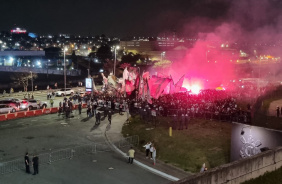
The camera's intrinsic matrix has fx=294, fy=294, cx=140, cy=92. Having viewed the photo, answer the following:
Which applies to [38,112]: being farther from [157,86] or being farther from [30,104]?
[157,86]

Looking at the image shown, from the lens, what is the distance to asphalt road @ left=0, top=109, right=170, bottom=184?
47.4 ft

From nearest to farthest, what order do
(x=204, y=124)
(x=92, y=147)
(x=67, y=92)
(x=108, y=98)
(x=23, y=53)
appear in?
(x=92, y=147)
(x=204, y=124)
(x=108, y=98)
(x=67, y=92)
(x=23, y=53)

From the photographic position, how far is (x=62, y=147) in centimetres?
Result: 1944

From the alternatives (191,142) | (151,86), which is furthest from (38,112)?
(191,142)

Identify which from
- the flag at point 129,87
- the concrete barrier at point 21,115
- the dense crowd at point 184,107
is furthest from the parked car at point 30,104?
the flag at point 129,87

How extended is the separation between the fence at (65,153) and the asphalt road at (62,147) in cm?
57

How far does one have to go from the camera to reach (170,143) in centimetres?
1991

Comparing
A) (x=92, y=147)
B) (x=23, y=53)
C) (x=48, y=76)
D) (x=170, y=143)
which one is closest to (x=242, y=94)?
(x=170, y=143)

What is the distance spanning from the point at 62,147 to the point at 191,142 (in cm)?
863

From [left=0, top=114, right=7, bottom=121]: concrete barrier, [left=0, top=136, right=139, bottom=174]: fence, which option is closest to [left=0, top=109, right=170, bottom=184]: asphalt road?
[left=0, top=136, right=139, bottom=174]: fence

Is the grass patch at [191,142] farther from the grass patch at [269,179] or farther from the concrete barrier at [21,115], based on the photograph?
the concrete barrier at [21,115]

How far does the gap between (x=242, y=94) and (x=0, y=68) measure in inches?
2433

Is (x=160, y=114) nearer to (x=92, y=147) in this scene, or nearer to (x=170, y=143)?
(x=170, y=143)

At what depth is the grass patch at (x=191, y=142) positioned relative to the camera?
17.3 meters
